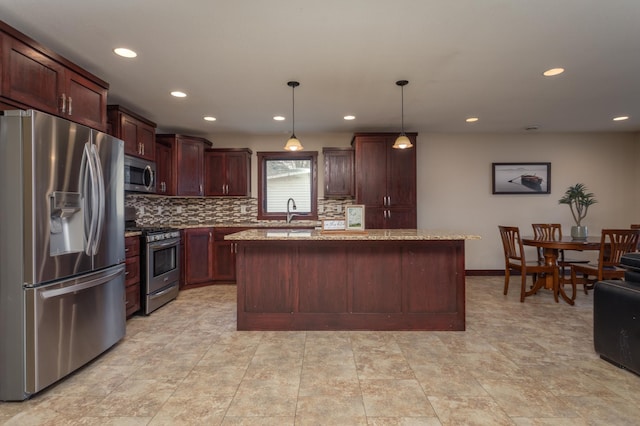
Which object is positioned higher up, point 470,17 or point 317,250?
point 470,17

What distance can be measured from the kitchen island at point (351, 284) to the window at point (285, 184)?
2.42 meters

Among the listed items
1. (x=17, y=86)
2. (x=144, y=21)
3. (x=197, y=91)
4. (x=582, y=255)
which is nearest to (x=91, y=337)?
(x=17, y=86)

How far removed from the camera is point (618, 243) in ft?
12.0

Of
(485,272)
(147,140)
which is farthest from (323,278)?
(485,272)

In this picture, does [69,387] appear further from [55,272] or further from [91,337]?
[55,272]

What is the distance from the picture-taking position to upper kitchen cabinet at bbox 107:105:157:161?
11.8 ft

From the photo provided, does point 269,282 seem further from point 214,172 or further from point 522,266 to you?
point 522,266

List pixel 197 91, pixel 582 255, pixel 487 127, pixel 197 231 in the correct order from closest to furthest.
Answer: pixel 197 91 < pixel 197 231 < pixel 487 127 < pixel 582 255

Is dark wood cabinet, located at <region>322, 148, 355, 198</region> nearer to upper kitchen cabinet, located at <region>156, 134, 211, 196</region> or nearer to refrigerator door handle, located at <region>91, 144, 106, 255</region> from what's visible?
upper kitchen cabinet, located at <region>156, 134, 211, 196</region>

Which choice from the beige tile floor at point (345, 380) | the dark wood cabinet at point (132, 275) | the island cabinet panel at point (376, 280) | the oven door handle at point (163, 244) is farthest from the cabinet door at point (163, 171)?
the island cabinet panel at point (376, 280)

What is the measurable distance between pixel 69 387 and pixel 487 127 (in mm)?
5730

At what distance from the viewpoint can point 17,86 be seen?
82.7 inches

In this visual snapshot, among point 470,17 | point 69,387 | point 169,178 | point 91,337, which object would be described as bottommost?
point 69,387

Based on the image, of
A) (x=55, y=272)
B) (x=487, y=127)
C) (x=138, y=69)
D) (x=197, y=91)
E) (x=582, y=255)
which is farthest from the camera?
(x=582, y=255)
